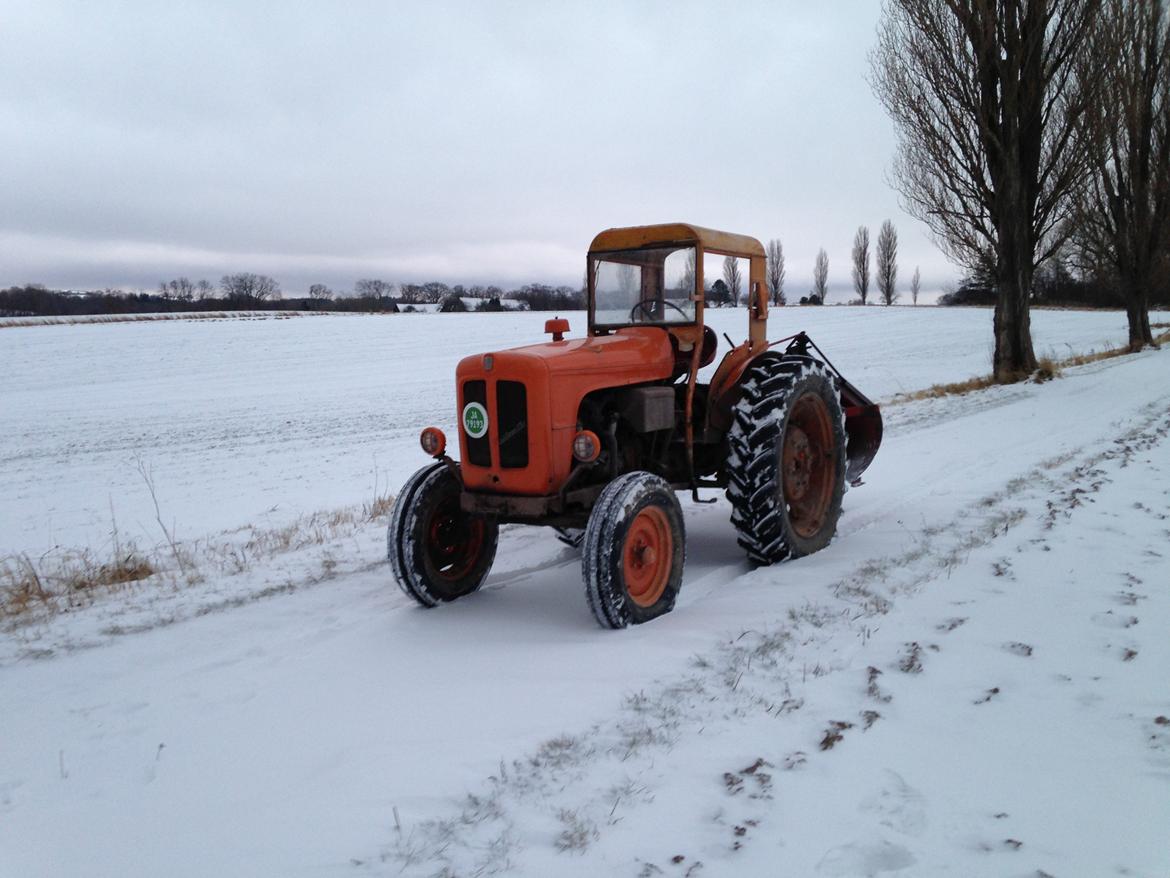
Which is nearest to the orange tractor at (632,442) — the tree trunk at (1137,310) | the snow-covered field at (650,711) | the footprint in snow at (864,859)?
the snow-covered field at (650,711)

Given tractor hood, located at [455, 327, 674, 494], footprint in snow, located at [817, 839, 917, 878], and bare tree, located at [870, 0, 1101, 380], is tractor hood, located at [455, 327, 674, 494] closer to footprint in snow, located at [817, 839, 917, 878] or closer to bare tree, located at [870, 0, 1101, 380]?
footprint in snow, located at [817, 839, 917, 878]

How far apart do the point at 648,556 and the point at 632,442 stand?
0.86 meters

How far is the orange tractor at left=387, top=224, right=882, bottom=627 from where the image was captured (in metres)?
4.29

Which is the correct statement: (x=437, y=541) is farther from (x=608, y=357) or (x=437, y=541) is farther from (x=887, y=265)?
(x=887, y=265)

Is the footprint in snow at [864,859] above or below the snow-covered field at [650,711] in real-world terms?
below

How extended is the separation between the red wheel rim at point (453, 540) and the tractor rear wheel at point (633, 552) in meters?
1.06

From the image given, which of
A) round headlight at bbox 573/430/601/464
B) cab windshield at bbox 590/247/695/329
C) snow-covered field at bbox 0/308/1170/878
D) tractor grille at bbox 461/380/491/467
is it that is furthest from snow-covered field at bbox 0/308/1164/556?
round headlight at bbox 573/430/601/464

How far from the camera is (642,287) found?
5379 mm

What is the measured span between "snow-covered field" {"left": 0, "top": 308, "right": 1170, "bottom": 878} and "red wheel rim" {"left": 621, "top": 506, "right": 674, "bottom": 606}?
0.24 metres

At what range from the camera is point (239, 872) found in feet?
7.84

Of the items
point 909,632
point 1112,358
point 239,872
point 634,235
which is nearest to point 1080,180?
point 1112,358

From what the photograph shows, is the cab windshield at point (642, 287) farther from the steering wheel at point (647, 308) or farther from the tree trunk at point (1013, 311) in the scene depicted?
the tree trunk at point (1013, 311)

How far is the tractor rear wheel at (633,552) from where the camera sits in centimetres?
397

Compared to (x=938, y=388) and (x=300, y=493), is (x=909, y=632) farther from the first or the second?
(x=938, y=388)
